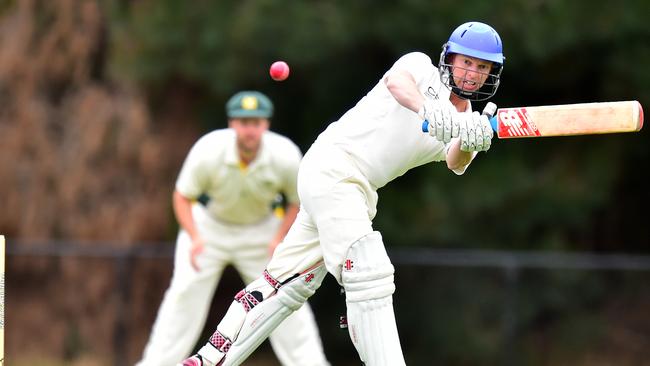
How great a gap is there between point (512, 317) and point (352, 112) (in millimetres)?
3817

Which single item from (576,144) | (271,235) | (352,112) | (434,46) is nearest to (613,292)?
(576,144)

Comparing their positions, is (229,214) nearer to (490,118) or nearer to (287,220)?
(287,220)

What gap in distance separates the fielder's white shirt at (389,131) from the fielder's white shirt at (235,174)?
1.65 m

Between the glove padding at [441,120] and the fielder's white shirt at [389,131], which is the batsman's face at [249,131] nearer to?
the fielder's white shirt at [389,131]

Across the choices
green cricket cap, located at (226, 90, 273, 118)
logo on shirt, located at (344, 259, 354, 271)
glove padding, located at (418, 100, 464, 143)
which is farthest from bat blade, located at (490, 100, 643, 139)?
green cricket cap, located at (226, 90, 273, 118)

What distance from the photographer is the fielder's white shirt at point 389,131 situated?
4.46m

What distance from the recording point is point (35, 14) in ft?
29.0

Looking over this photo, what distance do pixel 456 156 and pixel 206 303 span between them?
2151 millimetres

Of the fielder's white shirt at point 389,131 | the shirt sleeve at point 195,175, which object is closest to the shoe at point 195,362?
the fielder's white shirt at point 389,131

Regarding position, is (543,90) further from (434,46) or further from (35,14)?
(35,14)

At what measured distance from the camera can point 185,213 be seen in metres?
6.23

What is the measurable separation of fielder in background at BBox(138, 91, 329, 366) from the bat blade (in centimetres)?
207

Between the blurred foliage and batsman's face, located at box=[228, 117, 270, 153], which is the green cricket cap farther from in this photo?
the blurred foliage

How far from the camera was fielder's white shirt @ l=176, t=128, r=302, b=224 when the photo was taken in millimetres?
6172
